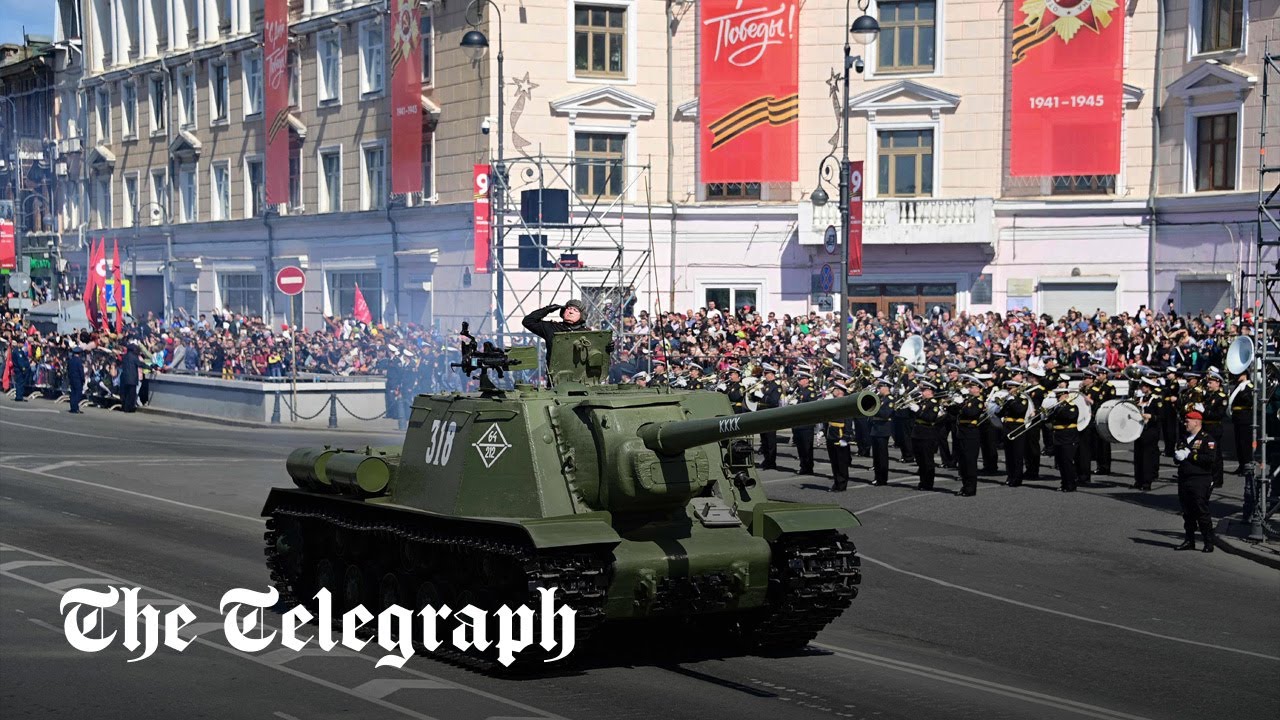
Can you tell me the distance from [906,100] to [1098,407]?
656 inches

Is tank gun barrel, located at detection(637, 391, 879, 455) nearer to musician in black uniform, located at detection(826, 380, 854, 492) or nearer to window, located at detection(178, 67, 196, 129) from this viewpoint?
musician in black uniform, located at detection(826, 380, 854, 492)

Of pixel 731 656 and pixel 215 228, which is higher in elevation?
pixel 215 228

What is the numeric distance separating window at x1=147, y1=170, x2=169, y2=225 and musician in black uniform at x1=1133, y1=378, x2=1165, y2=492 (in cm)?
4304

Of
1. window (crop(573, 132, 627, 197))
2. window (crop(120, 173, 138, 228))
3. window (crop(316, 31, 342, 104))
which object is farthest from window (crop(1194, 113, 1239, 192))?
window (crop(120, 173, 138, 228))

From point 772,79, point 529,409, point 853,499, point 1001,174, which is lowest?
point 853,499

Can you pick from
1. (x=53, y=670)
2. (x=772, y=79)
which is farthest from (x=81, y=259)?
(x=53, y=670)

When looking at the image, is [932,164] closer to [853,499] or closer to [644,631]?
[853,499]

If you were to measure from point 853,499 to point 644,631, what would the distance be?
33.6 ft

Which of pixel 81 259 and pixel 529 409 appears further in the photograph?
pixel 81 259

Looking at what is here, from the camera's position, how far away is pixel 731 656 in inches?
532

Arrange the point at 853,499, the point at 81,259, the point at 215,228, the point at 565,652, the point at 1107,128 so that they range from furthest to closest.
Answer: the point at 81,259 → the point at 215,228 → the point at 1107,128 → the point at 853,499 → the point at 565,652

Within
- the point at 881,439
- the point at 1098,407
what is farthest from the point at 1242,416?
the point at 881,439

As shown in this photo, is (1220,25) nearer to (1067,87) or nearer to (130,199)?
(1067,87)

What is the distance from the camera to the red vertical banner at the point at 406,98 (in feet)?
135
